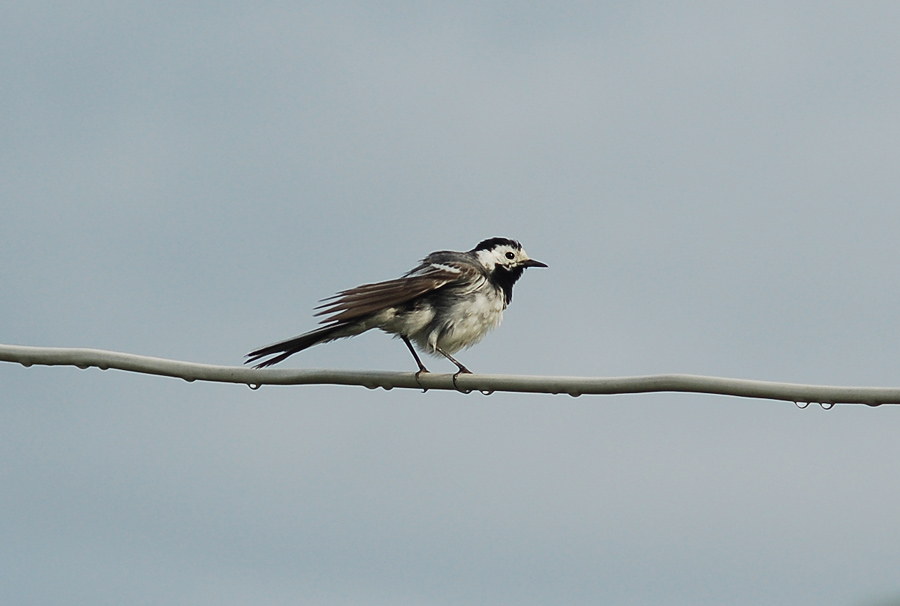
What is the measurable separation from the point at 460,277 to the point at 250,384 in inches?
129

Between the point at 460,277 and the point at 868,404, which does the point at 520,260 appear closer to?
the point at 460,277

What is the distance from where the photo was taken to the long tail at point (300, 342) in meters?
7.71

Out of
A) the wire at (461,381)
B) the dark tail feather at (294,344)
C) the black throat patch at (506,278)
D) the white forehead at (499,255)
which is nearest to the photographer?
the wire at (461,381)

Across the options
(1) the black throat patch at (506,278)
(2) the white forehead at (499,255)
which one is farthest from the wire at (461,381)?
(2) the white forehead at (499,255)

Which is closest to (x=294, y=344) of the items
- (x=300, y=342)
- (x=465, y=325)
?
(x=300, y=342)

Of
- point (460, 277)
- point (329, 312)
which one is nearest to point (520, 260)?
point (460, 277)

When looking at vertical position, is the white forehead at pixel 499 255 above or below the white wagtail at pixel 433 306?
above

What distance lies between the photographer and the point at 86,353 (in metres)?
6.10

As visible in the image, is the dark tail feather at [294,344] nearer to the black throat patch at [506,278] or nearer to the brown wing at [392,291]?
the brown wing at [392,291]

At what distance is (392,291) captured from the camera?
8.55m

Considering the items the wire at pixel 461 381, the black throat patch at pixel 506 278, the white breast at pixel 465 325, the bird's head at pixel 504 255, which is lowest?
the wire at pixel 461 381

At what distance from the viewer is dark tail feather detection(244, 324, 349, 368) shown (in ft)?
25.2

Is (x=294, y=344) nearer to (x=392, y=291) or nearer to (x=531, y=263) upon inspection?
(x=392, y=291)

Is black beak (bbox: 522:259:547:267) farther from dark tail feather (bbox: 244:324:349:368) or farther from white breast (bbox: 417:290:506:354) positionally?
dark tail feather (bbox: 244:324:349:368)
